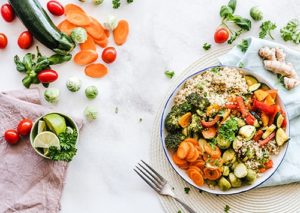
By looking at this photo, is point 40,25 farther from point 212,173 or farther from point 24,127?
point 212,173

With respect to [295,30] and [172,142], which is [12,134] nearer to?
[172,142]

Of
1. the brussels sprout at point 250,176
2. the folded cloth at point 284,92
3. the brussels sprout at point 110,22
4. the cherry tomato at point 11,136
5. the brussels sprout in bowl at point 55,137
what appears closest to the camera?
the brussels sprout at point 250,176

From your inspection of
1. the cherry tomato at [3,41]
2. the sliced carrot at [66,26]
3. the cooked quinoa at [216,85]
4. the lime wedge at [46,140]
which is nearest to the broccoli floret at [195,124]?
the cooked quinoa at [216,85]

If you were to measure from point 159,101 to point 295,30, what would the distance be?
133cm

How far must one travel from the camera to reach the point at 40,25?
3801 mm

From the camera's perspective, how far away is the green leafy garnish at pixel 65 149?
3.55 metres

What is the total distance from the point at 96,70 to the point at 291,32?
1.73m

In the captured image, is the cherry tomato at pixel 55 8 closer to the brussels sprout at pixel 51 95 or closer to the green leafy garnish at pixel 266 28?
the brussels sprout at pixel 51 95

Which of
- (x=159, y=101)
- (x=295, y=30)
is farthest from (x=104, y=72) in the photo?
(x=295, y=30)

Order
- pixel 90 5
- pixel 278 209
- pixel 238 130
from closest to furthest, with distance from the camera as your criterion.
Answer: pixel 238 130 → pixel 278 209 → pixel 90 5

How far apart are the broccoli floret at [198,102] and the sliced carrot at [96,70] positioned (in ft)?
2.81

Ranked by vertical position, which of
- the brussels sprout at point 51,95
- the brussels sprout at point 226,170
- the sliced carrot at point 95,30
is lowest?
the brussels sprout at point 226,170

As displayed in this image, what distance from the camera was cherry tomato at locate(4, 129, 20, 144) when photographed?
375 cm

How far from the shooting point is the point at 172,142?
11.6ft
